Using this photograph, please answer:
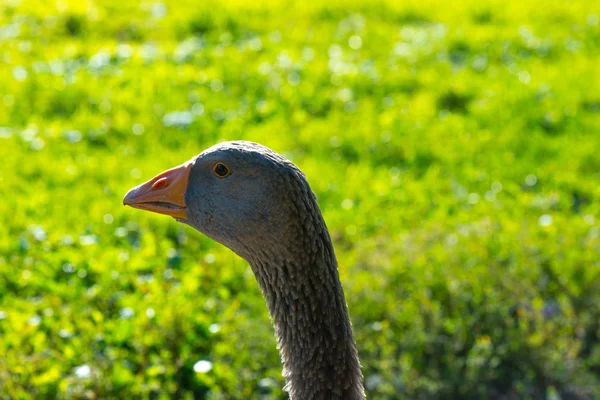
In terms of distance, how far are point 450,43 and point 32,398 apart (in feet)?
18.8

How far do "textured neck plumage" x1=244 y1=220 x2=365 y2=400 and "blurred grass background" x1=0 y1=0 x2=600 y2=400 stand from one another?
3.88 ft

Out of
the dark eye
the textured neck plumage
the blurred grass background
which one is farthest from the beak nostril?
the blurred grass background

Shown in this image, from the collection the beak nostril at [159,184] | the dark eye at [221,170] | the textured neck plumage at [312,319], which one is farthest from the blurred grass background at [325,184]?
the dark eye at [221,170]

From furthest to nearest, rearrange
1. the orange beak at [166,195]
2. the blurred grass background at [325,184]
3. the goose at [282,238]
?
1. the blurred grass background at [325,184]
2. the orange beak at [166,195]
3. the goose at [282,238]

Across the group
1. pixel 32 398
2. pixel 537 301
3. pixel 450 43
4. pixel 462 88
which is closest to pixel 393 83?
pixel 462 88

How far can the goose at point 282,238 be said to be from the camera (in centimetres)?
263

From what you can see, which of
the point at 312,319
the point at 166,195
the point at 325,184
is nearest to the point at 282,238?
the point at 312,319

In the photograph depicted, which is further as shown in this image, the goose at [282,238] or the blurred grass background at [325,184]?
the blurred grass background at [325,184]

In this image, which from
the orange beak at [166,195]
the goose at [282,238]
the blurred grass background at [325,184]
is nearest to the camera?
the goose at [282,238]

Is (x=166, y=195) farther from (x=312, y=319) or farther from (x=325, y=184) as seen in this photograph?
(x=325, y=184)

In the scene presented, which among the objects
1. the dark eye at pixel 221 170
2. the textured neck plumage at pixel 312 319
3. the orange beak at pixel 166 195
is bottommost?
the textured neck plumage at pixel 312 319

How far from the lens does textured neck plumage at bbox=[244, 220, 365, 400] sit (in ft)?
8.84

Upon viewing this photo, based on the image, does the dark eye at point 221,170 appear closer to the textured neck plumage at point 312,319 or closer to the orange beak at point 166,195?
the orange beak at point 166,195

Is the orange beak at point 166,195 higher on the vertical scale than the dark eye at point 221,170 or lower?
lower
